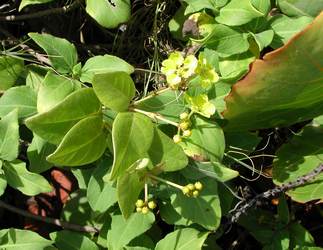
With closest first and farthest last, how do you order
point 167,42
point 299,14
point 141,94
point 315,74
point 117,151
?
point 117,151, point 315,74, point 299,14, point 141,94, point 167,42

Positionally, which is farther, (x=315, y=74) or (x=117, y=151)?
(x=315, y=74)

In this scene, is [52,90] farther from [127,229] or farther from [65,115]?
[127,229]

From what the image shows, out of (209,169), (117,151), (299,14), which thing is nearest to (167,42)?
(299,14)

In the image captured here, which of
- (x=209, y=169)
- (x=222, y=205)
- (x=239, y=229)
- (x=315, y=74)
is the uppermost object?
(x=315, y=74)

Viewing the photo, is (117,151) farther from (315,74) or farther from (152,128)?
(315,74)

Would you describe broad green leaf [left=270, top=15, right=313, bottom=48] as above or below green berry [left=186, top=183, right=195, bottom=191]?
above

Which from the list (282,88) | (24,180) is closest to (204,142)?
(282,88)

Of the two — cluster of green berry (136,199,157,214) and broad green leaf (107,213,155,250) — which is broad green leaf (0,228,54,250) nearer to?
broad green leaf (107,213,155,250)

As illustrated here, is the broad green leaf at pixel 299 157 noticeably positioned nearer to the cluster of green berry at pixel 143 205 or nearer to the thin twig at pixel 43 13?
the cluster of green berry at pixel 143 205

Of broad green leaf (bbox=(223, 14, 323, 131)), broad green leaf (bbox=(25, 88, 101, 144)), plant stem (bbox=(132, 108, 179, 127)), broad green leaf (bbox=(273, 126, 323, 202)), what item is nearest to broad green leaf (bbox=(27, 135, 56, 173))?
broad green leaf (bbox=(25, 88, 101, 144))
